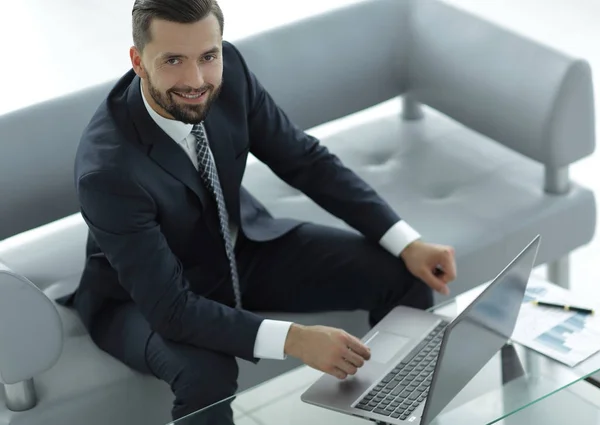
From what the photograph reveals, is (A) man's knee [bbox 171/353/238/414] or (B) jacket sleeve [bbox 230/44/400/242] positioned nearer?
(A) man's knee [bbox 171/353/238/414]

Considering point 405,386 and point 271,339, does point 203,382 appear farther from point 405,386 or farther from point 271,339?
point 405,386

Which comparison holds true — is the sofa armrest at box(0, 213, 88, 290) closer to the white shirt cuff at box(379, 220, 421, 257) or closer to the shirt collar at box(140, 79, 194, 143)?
the shirt collar at box(140, 79, 194, 143)

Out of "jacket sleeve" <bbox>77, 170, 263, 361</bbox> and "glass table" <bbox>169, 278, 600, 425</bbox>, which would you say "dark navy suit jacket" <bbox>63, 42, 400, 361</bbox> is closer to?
"jacket sleeve" <bbox>77, 170, 263, 361</bbox>

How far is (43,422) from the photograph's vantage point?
2428 millimetres

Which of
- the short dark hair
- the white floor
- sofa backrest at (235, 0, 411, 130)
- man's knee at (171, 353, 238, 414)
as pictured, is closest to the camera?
the short dark hair

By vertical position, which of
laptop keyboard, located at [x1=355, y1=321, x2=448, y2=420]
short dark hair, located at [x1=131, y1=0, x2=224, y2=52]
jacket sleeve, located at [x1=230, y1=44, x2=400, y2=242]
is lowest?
laptop keyboard, located at [x1=355, y1=321, x2=448, y2=420]

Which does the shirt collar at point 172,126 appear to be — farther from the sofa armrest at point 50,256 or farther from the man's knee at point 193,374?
the sofa armrest at point 50,256

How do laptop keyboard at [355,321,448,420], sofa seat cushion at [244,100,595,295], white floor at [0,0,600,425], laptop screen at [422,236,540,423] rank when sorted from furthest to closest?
white floor at [0,0,600,425], sofa seat cushion at [244,100,595,295], laptop keyboard at [355,321,448,420], laptop screen at [422,236,540,423]

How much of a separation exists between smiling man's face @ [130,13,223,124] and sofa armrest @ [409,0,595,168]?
3.26 feet

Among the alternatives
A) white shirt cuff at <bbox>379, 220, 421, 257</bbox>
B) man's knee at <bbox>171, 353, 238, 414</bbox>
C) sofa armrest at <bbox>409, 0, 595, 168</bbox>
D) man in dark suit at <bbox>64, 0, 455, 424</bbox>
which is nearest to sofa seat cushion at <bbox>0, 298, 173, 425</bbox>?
man in dark suit at <bbox>64, 0, 455, 424</bbox>

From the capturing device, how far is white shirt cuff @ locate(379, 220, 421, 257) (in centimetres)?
267

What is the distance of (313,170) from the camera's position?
2736 mm

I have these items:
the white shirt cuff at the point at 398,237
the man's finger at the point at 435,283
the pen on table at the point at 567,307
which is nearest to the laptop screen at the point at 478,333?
the pen on table at the point at 567,307

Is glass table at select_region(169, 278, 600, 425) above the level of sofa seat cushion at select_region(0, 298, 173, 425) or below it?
above
